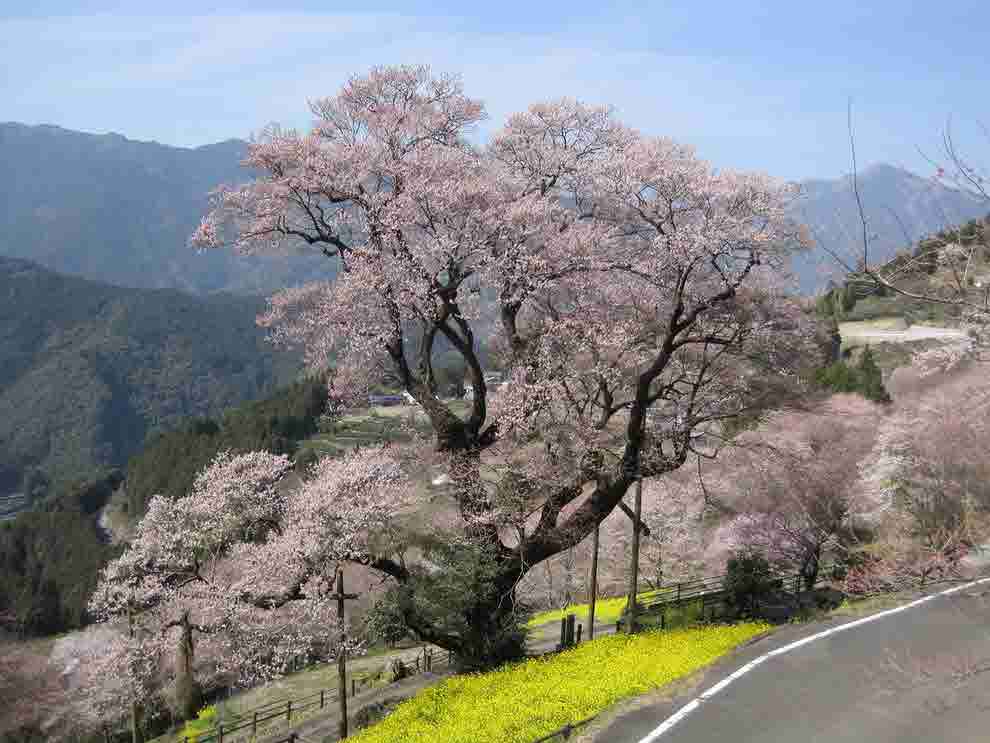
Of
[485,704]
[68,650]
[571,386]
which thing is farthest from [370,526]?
[68,650]

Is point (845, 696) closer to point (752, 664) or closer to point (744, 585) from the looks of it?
point (752, 664)

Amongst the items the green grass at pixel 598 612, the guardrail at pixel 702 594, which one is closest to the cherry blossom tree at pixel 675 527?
the green grass at pixel 598 612

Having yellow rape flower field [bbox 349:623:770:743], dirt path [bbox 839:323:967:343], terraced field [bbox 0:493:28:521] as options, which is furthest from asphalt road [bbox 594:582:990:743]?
terraced field [bbox 0:493:28:521]

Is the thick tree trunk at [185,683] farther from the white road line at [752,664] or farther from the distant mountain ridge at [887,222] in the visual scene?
the distant mountain ridge at [887,222]

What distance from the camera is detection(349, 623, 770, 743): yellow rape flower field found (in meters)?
14.1

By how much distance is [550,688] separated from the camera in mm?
15750

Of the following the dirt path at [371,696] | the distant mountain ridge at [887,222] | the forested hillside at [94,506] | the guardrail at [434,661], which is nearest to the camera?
the distant mountain ridge at [887,222]

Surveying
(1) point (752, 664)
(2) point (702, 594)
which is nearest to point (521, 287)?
(1) point (752, 664)

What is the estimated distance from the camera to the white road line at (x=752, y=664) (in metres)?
12.9

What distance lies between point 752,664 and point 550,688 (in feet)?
13.0

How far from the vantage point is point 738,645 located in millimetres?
17594

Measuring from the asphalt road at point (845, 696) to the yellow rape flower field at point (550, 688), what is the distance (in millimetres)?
1044

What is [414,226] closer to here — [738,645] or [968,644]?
[738,645]

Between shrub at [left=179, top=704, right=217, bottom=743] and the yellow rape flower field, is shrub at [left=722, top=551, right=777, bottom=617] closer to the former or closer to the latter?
the yellow rape flower field
